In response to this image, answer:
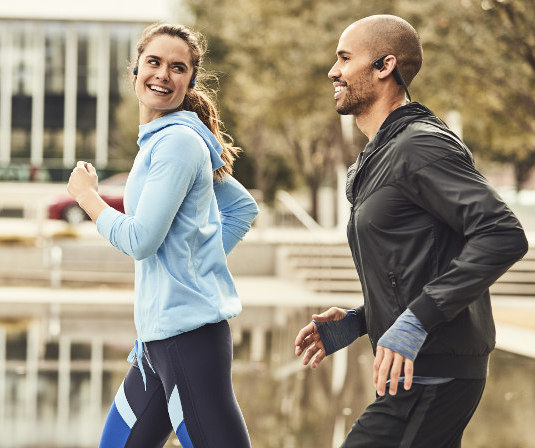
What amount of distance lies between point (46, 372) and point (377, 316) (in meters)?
6.87

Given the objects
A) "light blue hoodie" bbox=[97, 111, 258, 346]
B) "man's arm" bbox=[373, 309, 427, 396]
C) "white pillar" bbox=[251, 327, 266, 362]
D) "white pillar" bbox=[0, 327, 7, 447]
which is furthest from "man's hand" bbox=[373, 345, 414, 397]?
"white pillar" bbox=[251, 327, 266, 362]

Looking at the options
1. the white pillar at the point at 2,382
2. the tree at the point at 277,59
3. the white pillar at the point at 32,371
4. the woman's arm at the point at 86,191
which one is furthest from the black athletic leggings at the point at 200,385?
the tree at the point at 277,59

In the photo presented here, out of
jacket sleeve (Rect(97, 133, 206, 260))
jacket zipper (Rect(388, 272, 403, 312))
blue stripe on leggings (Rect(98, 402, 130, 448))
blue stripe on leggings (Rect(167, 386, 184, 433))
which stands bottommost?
blue stripe on leggings (Rect(98, 402, 130, 448))

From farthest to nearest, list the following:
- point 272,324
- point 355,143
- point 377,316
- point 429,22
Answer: point 355,143, point 429,22, point 272,324, point 377,316

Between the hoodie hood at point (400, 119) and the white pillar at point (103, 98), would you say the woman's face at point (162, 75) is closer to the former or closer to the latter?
the hoodie hood at point (400, 119)

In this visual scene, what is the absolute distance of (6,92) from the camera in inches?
2250

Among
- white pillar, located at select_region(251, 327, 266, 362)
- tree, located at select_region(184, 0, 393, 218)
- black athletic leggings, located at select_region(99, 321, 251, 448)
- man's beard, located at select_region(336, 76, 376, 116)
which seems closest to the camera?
man's beard, located at select_region(336, 76, 376, 116)

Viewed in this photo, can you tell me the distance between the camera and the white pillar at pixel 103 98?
56.5 metres

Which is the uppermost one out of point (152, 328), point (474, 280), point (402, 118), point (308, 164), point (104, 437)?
point (402, 118)

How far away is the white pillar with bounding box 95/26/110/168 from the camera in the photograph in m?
56.5

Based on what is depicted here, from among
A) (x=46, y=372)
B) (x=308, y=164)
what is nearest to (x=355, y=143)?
(x=308, y=164)

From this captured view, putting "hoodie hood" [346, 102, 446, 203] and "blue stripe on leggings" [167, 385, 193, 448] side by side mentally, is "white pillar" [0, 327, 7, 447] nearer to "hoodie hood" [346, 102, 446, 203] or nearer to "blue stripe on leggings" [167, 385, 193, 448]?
"blue stripe on leggings" [167, 385, 193, 448]

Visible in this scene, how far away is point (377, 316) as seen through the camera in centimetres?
279

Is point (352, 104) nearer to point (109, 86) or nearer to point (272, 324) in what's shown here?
point (272, 324)
